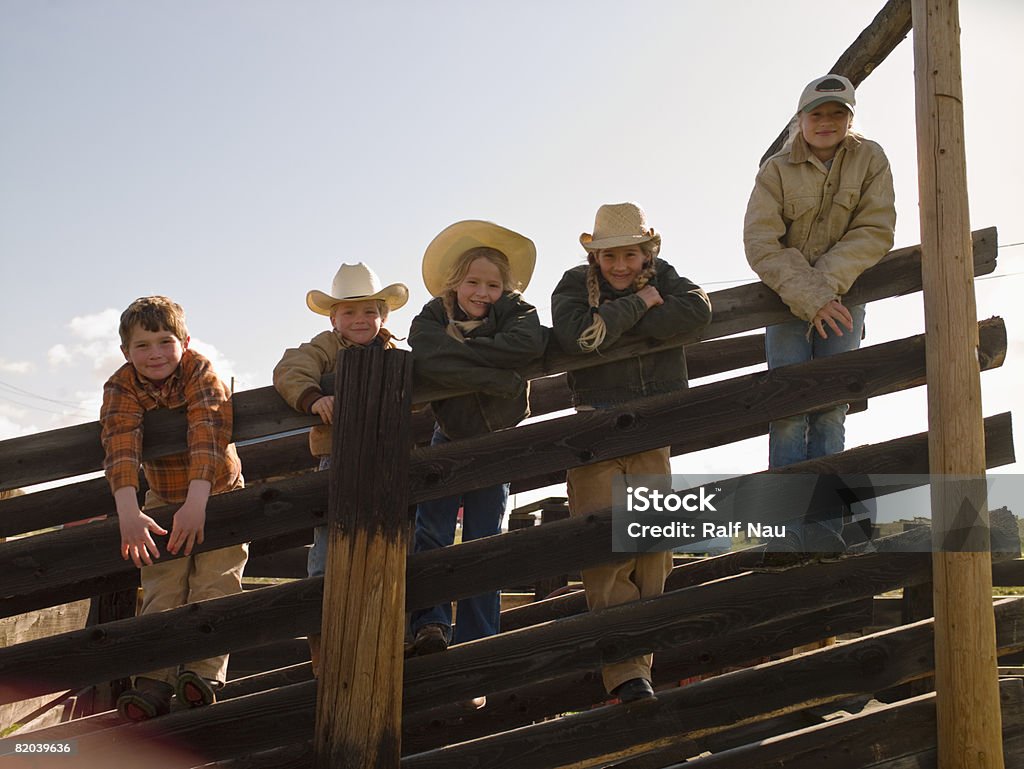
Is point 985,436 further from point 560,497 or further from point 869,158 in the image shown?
point 560,497

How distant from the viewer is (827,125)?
4215mm

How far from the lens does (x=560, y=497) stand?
9000 mm

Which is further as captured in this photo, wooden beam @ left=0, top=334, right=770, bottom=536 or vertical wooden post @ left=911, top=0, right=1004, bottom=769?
wooden beam @ left=0, top=334, right=770, bottom=536

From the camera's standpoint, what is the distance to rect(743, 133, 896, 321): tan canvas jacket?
4.03m

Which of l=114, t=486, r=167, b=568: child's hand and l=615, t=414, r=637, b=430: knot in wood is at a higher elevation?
l=615, t=414, r=637, b=430: knot in wood

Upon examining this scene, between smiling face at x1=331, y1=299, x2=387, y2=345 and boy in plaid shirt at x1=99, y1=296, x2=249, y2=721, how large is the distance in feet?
2.42

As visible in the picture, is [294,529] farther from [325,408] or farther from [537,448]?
[537,448]

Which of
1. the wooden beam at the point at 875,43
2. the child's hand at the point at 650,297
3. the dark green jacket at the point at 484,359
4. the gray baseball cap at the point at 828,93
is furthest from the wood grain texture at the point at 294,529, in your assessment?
the wooden beam at the point at 875,43

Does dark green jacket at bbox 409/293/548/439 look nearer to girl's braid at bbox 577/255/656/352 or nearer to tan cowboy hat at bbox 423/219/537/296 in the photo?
girl's braid at bbox 577/255/656/352

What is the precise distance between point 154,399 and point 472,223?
4.99ft

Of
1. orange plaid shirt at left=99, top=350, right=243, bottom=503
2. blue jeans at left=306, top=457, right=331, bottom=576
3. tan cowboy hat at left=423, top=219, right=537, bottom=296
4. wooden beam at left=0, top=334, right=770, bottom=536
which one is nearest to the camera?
orange plaid shirt at left=99, top=350, right=243, bottom=503

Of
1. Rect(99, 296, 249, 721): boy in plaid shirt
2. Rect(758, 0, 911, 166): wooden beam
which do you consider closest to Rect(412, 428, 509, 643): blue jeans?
Rect(99, 296, 249, 721): boy in plaid shirt

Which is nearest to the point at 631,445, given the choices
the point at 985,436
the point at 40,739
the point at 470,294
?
the point at 470,294

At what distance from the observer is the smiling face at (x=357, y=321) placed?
4270mm
